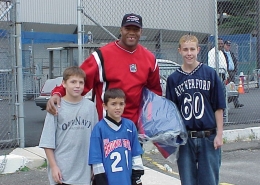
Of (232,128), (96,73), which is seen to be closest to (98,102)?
(96,73)

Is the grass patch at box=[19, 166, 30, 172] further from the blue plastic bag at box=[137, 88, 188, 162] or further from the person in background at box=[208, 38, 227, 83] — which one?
the person in background at box=[208, 38, 227, 83]

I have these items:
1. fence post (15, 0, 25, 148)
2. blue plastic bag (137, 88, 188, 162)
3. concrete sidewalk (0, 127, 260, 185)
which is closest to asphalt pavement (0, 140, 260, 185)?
concrete sidewalk (0, 127, 260, 185)

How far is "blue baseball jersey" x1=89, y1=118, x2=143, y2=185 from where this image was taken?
3926 mm

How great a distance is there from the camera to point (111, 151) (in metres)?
3.97

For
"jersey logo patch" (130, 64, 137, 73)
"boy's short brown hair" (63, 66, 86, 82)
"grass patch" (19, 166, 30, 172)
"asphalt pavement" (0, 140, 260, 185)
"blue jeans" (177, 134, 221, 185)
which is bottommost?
"asphalt pavement" (0, 140, 260, 185)

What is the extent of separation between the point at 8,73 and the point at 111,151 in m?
4.13

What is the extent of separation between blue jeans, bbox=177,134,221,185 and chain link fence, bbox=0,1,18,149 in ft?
12.6

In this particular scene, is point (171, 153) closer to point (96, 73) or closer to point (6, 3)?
point (96, 73)

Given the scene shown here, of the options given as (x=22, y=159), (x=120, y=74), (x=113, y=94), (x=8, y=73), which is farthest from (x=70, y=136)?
(x=8, y=73)

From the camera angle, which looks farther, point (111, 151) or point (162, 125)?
point (162, 125)

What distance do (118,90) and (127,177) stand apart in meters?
0.72

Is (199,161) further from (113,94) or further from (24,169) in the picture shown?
(24,169)

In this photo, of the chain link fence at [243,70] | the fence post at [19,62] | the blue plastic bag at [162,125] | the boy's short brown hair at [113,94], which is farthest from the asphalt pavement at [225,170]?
the boy's short brown hair at [113,94]

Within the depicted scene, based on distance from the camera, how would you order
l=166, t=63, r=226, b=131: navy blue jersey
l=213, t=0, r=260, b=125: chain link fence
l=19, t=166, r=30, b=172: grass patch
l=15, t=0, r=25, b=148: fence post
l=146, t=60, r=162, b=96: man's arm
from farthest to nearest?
l=213, t=0, r=260, b=125: chain link fence → l=15, t=0, r=25, b=148: fence post → l=19, t=166, r=30, b=172: grass patch → l=146, t=60, r=162, b=96: man's arm → l=166, t=63, r=226, b=131: navy blue jersey
